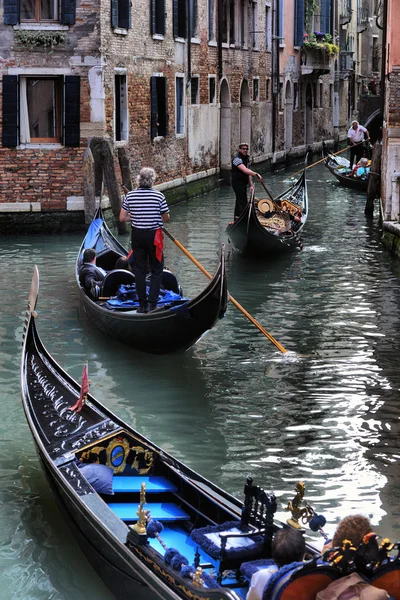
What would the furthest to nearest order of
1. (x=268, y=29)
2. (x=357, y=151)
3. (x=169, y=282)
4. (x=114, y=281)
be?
(x=268, y=29), (x=357, y=151), (x=114, y=281), (x=169, y=282)

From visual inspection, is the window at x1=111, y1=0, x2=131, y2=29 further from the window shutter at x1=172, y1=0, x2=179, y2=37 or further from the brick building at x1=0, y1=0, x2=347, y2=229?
the window shutter at x1=172, y1=0, x2=179, y2=37

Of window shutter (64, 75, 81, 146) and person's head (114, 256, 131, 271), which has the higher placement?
window shutter (64, 75, 81, 146)

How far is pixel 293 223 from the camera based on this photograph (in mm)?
10406

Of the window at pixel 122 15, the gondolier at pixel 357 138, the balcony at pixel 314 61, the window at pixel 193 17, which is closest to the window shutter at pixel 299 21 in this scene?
the balcony at pixel 314 61

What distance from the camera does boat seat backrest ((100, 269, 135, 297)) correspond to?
6.63 meters

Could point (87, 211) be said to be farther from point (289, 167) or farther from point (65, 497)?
point (289, 167)

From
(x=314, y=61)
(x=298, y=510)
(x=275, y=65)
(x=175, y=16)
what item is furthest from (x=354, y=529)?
(x=314, y=61)

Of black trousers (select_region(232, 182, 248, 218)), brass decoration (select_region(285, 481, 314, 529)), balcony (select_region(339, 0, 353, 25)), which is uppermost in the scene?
balcony (select_region(339, 0, 353, 25))

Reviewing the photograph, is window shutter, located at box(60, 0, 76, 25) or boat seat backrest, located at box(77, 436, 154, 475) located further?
window shutter, located at box(60, 0, 76, 25)

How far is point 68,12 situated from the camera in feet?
33.6

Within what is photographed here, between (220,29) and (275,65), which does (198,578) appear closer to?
(220,29)

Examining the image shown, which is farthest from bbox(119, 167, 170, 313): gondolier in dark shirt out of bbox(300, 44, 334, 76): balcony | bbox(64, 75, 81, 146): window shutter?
bbox(300, 44, 334, 76): balcony

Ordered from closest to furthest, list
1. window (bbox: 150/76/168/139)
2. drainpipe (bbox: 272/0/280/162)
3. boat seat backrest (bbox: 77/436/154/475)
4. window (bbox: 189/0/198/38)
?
boat seat backrest (bbox: 77/436/154/475) → window (bbox: 150/76/168/139) → window (bbox: 189/0/198/38) → drainpipe (bbox: 272/0/280/162)

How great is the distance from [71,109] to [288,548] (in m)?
8.19
